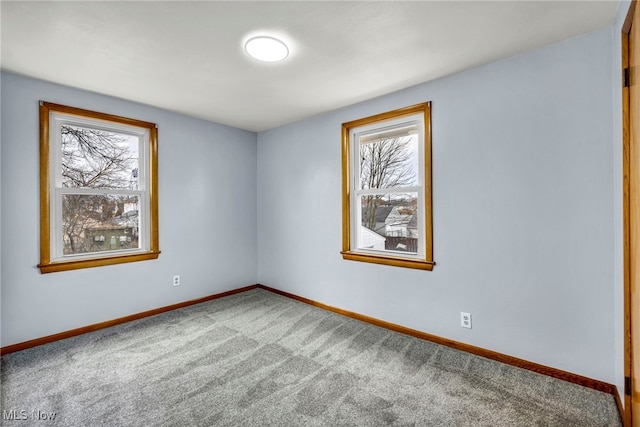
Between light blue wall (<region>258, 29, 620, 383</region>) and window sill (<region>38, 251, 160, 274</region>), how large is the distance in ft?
8.24

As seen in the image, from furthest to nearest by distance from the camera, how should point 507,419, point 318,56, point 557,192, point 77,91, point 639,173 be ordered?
point 77,91, point 318,56, point 557,192, point 507,419, point 639,173

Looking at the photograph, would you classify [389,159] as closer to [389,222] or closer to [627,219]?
Answer: [389,222]

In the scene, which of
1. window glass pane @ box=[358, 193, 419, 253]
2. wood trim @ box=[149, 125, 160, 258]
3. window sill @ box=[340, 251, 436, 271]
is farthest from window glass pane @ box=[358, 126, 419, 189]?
wood trim @ box=[149, 125, 160, 258]

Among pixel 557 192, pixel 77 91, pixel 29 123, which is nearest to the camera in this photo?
pixel 557 192

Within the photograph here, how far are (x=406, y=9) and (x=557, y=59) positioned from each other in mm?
1247

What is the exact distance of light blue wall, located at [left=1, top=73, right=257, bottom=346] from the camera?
2512 mm

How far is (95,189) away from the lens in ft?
→ 9.91

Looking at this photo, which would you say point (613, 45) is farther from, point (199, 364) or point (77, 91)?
point (77, 91)

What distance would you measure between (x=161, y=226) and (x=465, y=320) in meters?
3.37

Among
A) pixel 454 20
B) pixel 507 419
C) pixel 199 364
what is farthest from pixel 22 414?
pixel 454 20

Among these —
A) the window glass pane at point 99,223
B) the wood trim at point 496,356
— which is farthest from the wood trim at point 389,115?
the window glass pane at point 99,223

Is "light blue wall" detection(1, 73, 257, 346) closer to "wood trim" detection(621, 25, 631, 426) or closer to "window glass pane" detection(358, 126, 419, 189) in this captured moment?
"window glass pane" detection(358, 126, 419, 189)

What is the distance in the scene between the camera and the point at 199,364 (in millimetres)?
2314

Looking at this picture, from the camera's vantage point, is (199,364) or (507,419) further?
(199,364)
